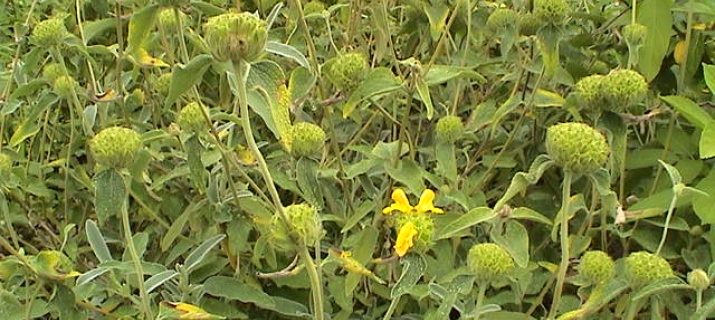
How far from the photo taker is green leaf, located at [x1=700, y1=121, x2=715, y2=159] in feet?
3.02

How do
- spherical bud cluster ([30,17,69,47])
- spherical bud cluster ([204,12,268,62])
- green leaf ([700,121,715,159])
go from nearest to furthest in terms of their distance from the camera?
spherical bud cluster ([204,12,268,62]) < green leaf ([700,121,715,159]) < spherical bud cluster ([30,17,69,47])

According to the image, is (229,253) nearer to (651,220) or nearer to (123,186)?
(123,186)

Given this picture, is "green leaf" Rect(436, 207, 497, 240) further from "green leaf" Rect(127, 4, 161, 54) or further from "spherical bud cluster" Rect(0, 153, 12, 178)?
"spherical bud cluster" Rect(0, 153, 12, 178)

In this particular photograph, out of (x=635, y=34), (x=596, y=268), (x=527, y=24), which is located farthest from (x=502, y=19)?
(x=596, y=268)

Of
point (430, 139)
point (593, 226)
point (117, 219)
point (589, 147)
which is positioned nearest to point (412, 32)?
point (430, 139)

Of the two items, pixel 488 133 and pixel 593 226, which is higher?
pixel 488 133

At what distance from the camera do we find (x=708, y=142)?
938 millimetres

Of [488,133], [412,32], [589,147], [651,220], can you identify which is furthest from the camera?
[412,32]

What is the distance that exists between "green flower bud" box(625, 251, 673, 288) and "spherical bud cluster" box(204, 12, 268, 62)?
39 cm

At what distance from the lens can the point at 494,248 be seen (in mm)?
778

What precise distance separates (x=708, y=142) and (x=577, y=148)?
0.30 meters

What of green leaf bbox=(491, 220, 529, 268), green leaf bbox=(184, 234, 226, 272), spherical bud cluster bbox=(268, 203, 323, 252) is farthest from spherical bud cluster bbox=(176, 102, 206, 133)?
green leaf bbox=(491, 220, 529, 268)

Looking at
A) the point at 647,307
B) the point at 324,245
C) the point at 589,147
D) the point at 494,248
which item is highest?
the point at 589,147

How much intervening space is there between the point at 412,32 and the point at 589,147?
1.95ft
